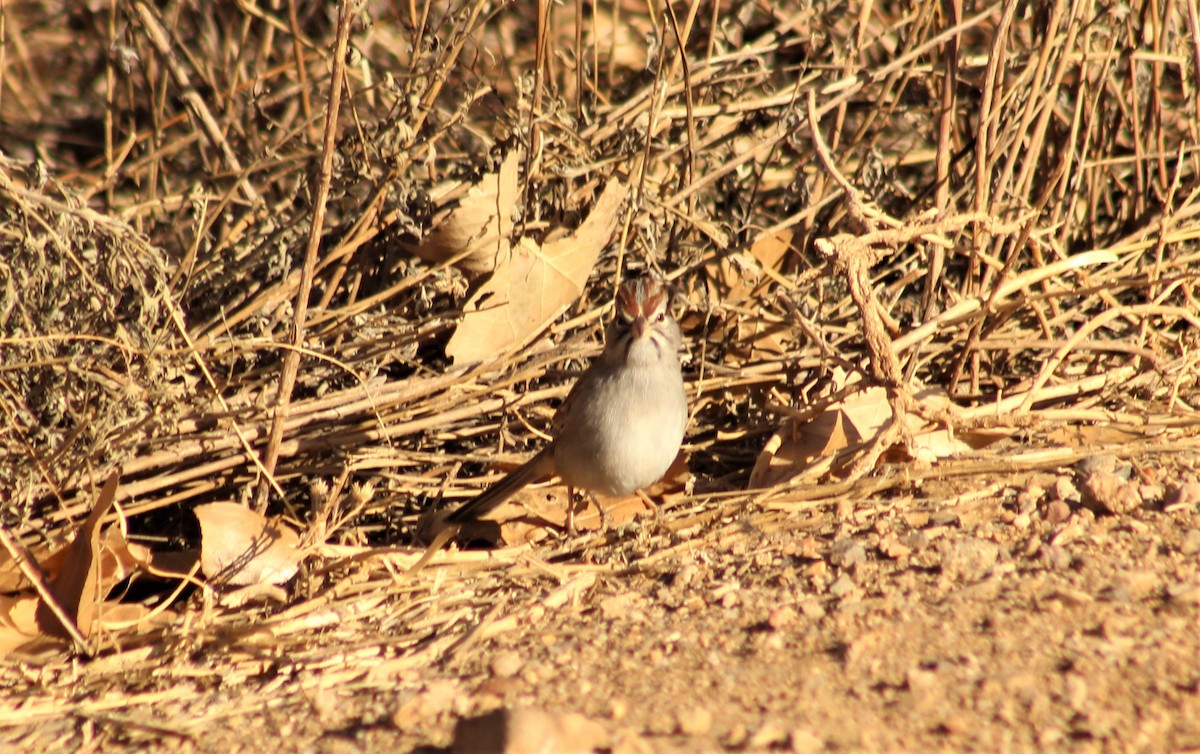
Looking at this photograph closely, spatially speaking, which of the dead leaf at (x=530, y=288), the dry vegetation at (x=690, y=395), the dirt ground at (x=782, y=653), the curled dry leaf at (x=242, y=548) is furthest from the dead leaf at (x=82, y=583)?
the dead leaf at (x=530, y=288)

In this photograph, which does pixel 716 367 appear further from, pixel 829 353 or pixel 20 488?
pixel 20 488

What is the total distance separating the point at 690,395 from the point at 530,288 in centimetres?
88

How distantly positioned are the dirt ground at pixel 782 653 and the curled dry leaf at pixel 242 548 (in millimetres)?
349

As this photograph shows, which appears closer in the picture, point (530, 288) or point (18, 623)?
point (18, 623)

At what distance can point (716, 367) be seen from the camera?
482 centimetres

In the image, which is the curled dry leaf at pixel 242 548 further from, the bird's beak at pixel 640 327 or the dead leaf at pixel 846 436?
the dead leaf at pixel 846 436

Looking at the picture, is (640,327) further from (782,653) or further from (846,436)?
(782,653)

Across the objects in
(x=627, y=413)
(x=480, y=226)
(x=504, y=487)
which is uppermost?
(x=480, y=226)

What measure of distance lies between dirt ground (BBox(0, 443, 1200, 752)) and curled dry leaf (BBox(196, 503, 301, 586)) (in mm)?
349

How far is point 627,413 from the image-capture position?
436cm

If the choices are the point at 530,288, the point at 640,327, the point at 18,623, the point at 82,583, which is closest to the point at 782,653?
the point at 640,327

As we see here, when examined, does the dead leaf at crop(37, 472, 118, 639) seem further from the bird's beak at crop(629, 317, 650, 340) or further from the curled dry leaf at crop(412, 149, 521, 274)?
the bird's beak at crop(629, 317, 650, 340)

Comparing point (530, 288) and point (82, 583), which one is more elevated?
point (530, 288)

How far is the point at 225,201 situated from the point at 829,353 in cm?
234
